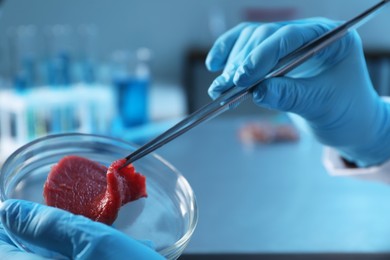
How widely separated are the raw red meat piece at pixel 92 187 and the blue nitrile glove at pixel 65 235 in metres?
0.07

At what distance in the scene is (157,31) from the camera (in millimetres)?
2840

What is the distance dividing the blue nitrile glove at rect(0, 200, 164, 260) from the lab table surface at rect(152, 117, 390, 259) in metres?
0.42

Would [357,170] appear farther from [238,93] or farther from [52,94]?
[52,94]

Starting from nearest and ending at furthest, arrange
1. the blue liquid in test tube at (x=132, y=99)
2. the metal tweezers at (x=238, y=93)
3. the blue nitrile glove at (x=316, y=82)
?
the metal tweezers at (x=238, y=93)
the blue nitrile glove at (x=316, y=82)
the blue liquid in test tube at (x=132, y=99)

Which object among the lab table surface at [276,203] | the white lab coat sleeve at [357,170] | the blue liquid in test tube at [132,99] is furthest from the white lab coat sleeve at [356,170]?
the blue liquid in test tube at [132,99]

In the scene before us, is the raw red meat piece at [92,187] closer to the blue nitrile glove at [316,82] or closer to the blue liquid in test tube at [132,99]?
the blue nitrile glove at [316,82]

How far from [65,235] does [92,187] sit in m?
0.14

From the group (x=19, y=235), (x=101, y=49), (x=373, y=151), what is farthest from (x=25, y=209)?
(x=101, y=49)

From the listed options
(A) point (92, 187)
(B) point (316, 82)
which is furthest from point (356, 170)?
(A) point (92, 187)

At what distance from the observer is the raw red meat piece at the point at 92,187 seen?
749mm

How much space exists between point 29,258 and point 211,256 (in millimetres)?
488

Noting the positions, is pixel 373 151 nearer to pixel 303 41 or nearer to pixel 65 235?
pixel 303 41

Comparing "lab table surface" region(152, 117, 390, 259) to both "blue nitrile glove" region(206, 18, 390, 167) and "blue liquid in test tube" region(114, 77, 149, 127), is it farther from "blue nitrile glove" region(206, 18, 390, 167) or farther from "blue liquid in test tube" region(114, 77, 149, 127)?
"blue liquid in test tube" region(114, 77, 149, 127)

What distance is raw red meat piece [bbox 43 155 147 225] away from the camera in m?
0.75
